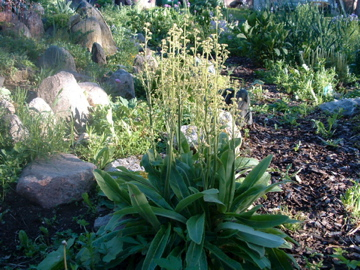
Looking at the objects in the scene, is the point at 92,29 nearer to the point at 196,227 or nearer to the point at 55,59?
the point at 55,59

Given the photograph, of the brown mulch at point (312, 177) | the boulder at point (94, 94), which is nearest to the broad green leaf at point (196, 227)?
the brown mulch at point (312, 177)

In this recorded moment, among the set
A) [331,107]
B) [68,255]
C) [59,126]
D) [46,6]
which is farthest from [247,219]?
[46,6]

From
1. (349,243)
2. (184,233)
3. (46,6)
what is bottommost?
(349,243)

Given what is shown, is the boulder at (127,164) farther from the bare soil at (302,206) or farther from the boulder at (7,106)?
the boulder at (7,106)

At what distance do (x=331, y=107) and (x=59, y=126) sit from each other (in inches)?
146

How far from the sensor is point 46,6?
10.5 m

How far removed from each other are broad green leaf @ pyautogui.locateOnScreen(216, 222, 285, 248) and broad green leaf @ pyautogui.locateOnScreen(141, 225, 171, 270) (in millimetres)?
372

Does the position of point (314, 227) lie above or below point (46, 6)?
below

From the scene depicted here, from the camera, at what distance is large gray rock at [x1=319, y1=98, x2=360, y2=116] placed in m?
5.20

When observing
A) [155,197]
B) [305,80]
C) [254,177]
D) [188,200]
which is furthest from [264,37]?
[188,200]

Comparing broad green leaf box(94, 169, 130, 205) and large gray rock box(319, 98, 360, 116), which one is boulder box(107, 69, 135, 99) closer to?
large gray rock box(319, 98, 360, 116)

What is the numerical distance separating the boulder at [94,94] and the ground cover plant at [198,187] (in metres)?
0.42

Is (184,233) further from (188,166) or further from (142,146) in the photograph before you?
Answer: (142,146)

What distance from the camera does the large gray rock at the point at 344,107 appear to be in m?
5.20
